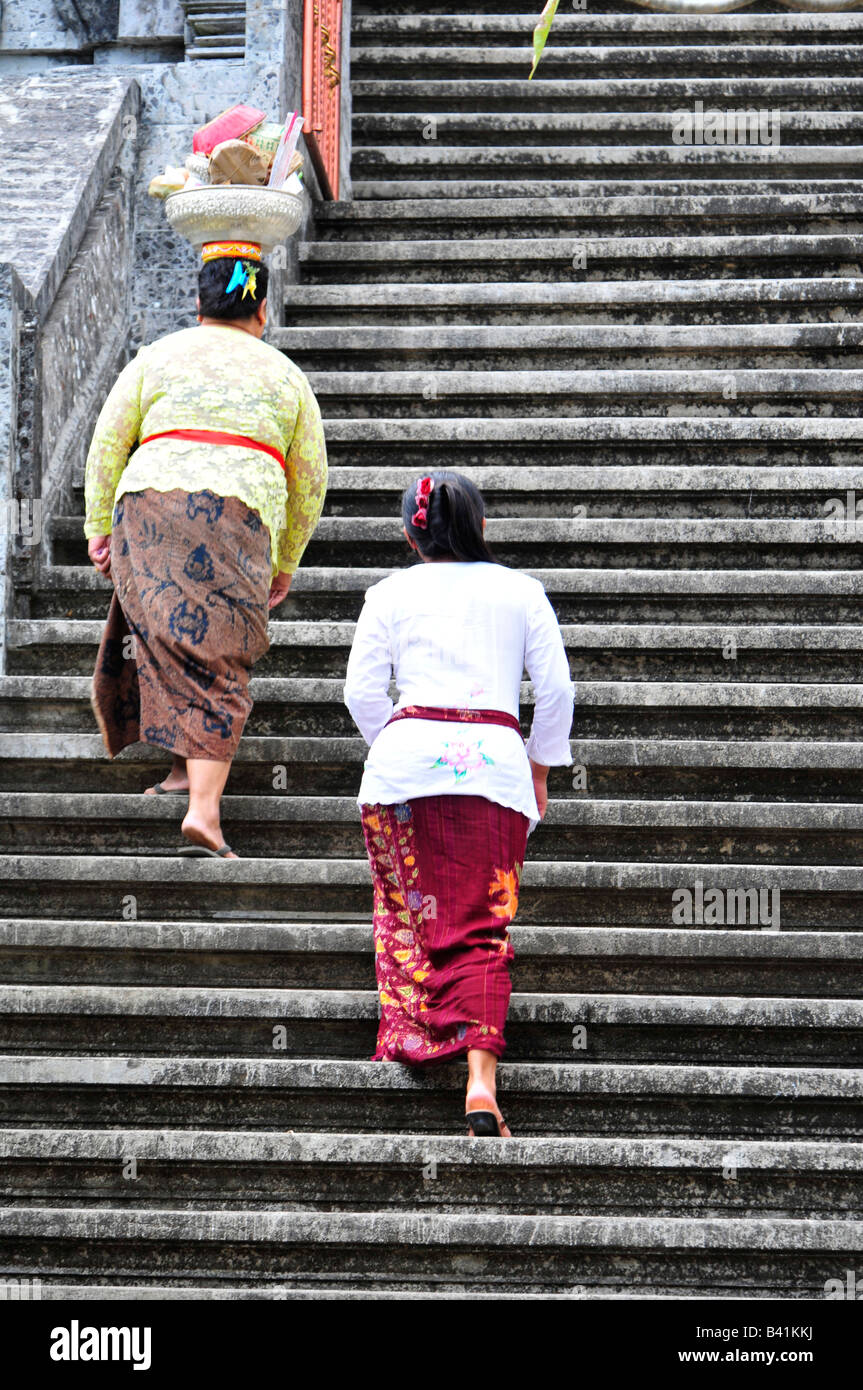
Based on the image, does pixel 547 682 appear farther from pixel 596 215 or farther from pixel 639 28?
pixel 639 28

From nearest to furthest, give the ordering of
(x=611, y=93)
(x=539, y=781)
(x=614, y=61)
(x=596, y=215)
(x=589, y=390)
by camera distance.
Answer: (x=539, y=781), (x=589, y=390), (x=596, y=215), (x=611, y=93), (x=614, y=61)

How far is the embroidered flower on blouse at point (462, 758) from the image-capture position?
153 inches

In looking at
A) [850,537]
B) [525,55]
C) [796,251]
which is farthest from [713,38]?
[850,537]

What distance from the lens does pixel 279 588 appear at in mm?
4887

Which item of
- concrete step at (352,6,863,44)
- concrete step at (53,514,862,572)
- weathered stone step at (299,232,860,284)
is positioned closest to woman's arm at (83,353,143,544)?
concrete step at (53,514,862,572)

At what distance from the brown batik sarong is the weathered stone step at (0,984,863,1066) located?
0.69 metres

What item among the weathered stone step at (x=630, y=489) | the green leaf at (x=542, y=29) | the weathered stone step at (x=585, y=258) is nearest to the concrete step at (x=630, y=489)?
the weathered stone step at (x=630, y=489)

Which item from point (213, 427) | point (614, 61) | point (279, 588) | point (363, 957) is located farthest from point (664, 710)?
point (614, 61)

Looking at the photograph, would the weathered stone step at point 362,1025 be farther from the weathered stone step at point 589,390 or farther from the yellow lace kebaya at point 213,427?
the weathered stone step at point 589,390

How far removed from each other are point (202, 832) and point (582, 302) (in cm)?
298

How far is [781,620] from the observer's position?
5320 mm

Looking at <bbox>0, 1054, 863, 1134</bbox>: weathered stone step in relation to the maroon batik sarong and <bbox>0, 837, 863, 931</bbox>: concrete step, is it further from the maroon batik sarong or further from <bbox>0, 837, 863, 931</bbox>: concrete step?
<bbox>0, 837, 863, 931</bbox>: concrete step

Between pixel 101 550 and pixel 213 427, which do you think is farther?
pixel 101 550

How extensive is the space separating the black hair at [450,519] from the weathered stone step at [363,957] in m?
→ 0.90
